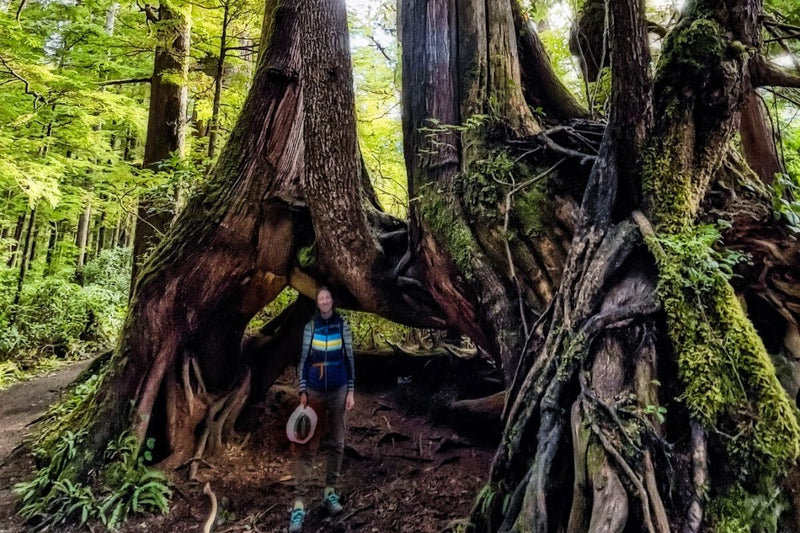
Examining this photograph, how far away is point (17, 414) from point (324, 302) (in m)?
5.86

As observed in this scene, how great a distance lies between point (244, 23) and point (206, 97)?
1.54 m

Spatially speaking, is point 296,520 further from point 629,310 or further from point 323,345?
point 629,310

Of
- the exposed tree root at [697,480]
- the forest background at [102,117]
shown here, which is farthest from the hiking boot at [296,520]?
the forest background at [102,117]

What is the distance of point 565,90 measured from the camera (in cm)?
488

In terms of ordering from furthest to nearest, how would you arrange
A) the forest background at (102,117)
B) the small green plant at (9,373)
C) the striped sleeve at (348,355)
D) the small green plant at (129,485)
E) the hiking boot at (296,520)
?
the small green plant at (9,373) < the forest background at (102,117) < the striped sleeve at (348,355) < the small green plant at (129,485) < the hiking boot at (296,520)

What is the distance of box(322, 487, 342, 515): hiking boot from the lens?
4.09 meters

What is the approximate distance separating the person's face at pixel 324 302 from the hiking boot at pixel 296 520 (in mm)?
1791

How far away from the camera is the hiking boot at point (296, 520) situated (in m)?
3.84

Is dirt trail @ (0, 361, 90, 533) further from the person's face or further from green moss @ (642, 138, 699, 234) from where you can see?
green moss @ (642, 138, 699, 234)

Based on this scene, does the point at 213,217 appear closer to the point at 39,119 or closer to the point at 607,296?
the point at 607,296

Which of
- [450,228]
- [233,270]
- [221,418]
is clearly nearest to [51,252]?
[221,418]

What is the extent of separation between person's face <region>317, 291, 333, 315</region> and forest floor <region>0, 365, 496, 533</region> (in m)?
1.91

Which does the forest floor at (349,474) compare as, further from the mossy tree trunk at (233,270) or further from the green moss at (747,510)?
the green moss at (747,510)

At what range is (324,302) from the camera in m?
4.28
